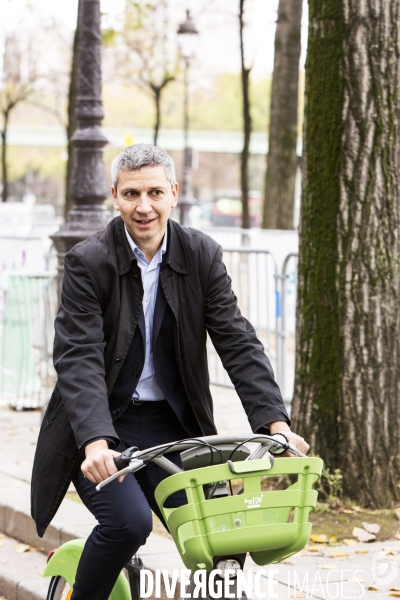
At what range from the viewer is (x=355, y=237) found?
226 inches

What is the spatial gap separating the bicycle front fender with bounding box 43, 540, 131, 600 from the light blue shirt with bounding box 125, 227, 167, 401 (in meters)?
0.58

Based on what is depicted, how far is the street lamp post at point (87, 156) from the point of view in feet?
24.1

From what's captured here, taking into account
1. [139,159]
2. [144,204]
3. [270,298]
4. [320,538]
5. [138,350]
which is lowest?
[320,538]

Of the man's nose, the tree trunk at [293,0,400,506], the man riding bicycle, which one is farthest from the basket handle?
the tree trunk at [293,0,400,506]

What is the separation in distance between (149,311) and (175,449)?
2.36 ft

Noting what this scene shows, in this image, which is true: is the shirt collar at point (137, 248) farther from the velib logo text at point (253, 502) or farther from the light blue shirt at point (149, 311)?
the velib logo text at point (253, 502)

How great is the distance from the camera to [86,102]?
7.48 meters

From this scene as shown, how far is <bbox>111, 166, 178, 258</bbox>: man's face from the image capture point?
340cm

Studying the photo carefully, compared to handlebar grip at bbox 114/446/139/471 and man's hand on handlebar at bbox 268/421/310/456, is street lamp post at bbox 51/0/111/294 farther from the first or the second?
handlebar grip at bbox 114/446/139/471

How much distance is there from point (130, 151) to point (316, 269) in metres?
2.62

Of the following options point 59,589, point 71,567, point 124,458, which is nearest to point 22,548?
point 59,589

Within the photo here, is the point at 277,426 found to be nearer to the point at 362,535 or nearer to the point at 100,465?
the point at 100,465

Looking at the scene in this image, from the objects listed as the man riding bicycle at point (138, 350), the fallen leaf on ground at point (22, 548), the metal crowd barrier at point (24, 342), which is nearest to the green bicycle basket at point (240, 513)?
the man riding bicycle at point (138, 350)

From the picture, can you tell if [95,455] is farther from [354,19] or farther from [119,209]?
[354,19]
